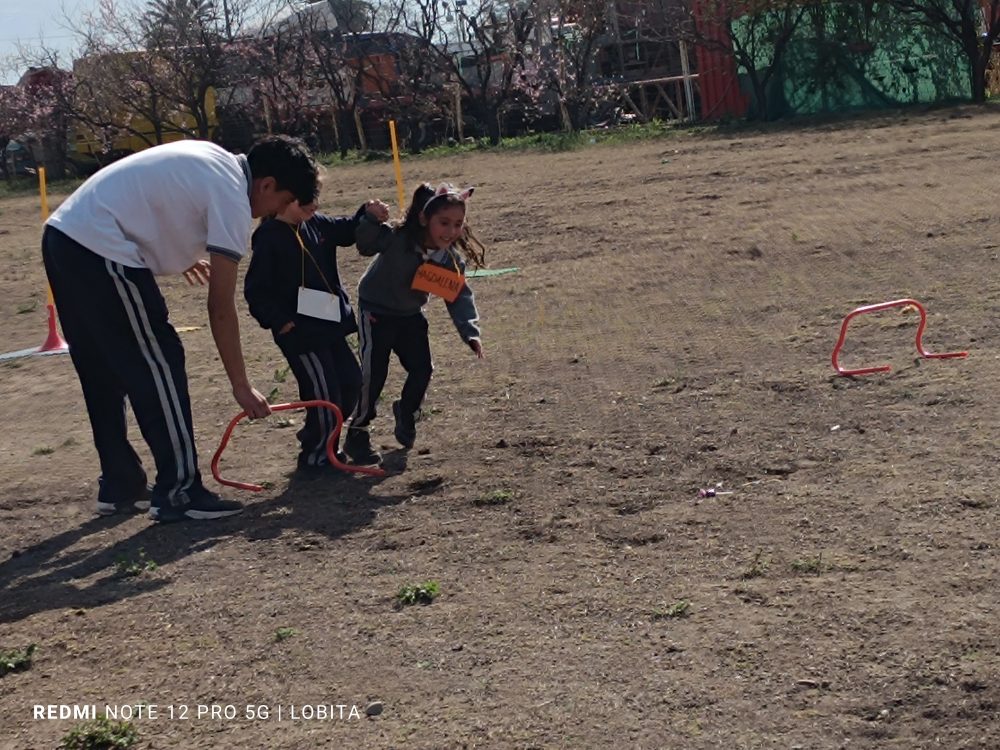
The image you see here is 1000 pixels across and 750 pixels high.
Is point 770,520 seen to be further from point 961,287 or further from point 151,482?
point 961,287

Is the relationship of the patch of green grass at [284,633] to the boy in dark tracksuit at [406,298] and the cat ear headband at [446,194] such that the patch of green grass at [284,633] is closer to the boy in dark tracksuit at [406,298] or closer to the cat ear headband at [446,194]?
A: the boy in dark tracksuit at [406,298]

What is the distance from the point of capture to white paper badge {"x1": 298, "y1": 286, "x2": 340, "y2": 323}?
19.6 feet

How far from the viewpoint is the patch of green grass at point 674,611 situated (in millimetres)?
4070

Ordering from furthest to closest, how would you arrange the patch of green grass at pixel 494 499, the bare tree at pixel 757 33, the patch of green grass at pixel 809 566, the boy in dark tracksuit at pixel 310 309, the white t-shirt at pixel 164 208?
the bare tree at pixel 757 33 < the boy in dark tracksuit at pixel 310 309 < the patch of green grass at pixel 494 499 < the white t-shirt at pixel 164 208 < the patch of green grass at pixel 809 566

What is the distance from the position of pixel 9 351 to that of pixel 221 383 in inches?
121

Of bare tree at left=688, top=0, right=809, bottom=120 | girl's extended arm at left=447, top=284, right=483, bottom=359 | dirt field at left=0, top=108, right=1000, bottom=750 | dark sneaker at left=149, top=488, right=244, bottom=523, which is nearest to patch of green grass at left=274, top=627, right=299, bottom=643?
dirt field at left=0, top=108, right=1000, bottom=750

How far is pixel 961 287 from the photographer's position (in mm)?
8797

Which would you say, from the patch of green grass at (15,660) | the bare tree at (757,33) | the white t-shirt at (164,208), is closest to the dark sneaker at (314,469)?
the white t-shirt at (164,208)

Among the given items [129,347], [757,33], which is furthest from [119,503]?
[757,33]

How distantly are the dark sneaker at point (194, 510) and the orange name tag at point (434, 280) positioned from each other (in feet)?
4.51

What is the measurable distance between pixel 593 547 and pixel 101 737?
1879mm

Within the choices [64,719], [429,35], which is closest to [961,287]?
[64,719]

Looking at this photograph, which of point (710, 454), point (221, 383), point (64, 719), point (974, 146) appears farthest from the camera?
point (974, 146)

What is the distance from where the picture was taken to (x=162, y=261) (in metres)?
5.26
